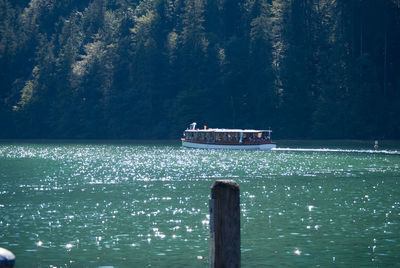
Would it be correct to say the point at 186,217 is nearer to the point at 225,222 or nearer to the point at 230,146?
the point at 225,222

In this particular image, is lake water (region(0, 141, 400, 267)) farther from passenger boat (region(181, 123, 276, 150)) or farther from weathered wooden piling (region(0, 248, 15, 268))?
passenger boat (region(181, 123, 276, 150))

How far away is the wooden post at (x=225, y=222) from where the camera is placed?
42.8 feet

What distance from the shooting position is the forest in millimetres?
117438

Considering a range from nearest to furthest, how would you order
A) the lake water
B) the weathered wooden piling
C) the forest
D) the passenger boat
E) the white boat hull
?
the weathered wooden piling → the lake water → the white boat hull → the passenger boat → the forest

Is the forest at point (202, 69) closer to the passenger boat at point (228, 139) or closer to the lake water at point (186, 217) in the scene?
the passenger boat at point (228, 139)

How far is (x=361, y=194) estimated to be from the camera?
122 ft

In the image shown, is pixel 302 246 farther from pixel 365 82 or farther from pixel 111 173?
pixel 365 82

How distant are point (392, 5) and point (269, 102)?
1076 inches

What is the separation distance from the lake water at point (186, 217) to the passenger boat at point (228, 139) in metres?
44.2

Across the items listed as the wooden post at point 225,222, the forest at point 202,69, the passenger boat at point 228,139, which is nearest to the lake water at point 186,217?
the wooden post at point 225,222

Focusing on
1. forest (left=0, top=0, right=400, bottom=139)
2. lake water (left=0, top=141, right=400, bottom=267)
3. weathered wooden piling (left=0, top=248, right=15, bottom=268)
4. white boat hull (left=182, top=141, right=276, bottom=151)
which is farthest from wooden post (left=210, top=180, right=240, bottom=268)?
forest (left=0, top=0, right=400, bottom=139)

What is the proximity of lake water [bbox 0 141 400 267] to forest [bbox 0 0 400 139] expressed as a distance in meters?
66.3

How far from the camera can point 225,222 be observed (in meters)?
13.1

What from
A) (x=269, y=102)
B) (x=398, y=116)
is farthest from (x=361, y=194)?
(x=269, y=102)
